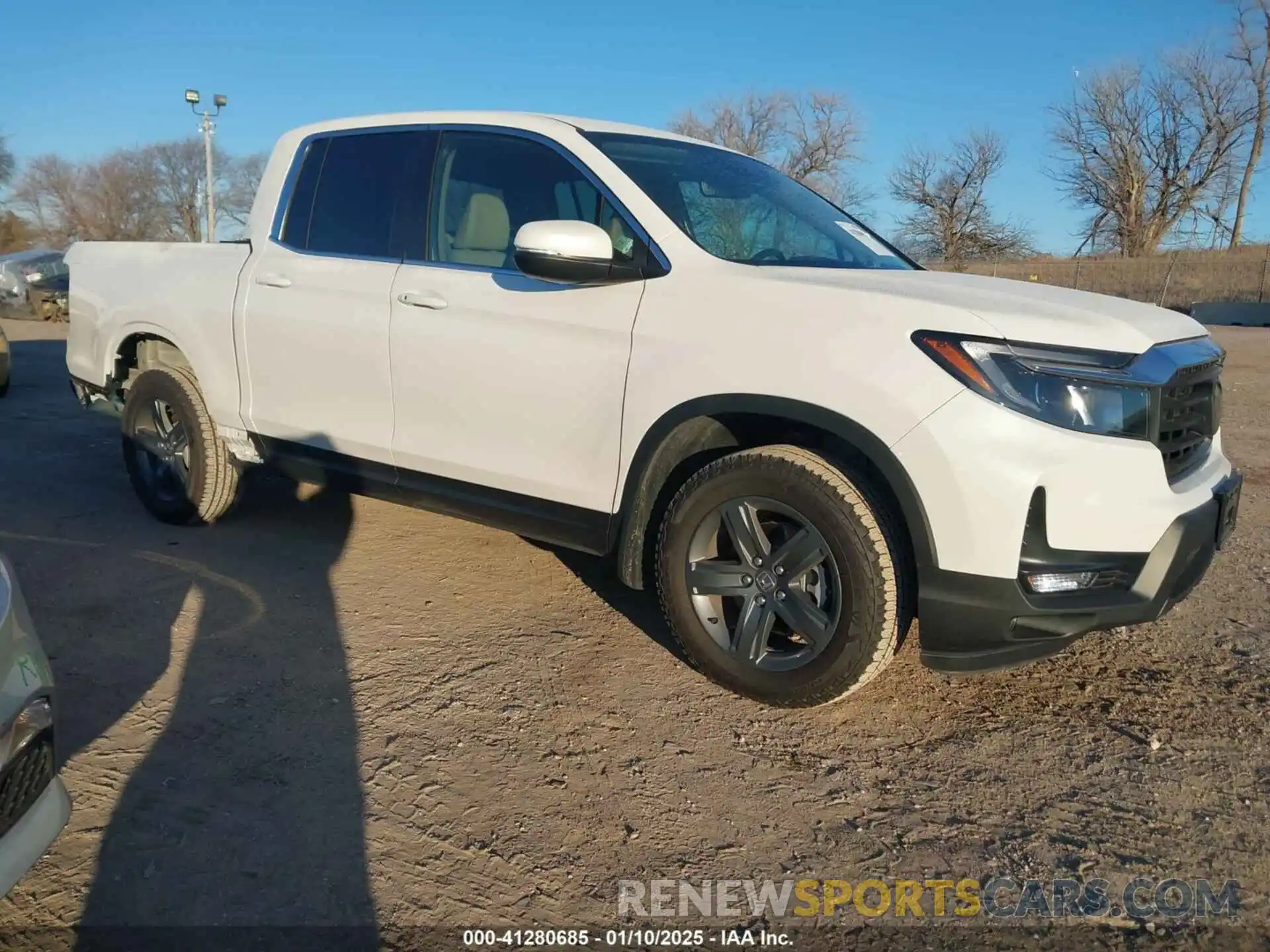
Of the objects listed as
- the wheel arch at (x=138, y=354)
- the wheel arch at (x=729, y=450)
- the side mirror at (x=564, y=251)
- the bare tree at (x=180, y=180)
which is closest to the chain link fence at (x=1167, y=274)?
the wheel arch at (x=138, y=354)

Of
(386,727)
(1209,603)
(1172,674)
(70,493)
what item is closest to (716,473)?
(386,727)

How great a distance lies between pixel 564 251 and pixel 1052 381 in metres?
1.56

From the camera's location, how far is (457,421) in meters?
3.67

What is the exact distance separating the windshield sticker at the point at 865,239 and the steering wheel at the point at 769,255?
0.53 metres

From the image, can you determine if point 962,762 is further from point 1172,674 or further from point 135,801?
point 135,801

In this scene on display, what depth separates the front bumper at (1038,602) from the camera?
2.64 m

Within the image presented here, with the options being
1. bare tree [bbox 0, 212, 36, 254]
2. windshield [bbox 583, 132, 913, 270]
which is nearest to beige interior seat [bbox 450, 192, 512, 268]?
windshield [bbox 583, 132, 913, 270]

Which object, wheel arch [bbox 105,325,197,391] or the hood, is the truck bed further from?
the hood

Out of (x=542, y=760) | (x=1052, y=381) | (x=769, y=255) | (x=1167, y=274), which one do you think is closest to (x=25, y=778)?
(x=542, y=760)

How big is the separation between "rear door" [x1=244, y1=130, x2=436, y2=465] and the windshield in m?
1.04

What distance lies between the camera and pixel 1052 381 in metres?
2.59

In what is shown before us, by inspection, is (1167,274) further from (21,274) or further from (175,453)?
(175,453)

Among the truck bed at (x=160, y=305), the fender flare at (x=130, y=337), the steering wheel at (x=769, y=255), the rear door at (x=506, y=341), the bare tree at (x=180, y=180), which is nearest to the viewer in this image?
the rear door at (x=506, y=341)

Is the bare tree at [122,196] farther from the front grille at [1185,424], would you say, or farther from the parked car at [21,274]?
the front grille at [1185,424]
